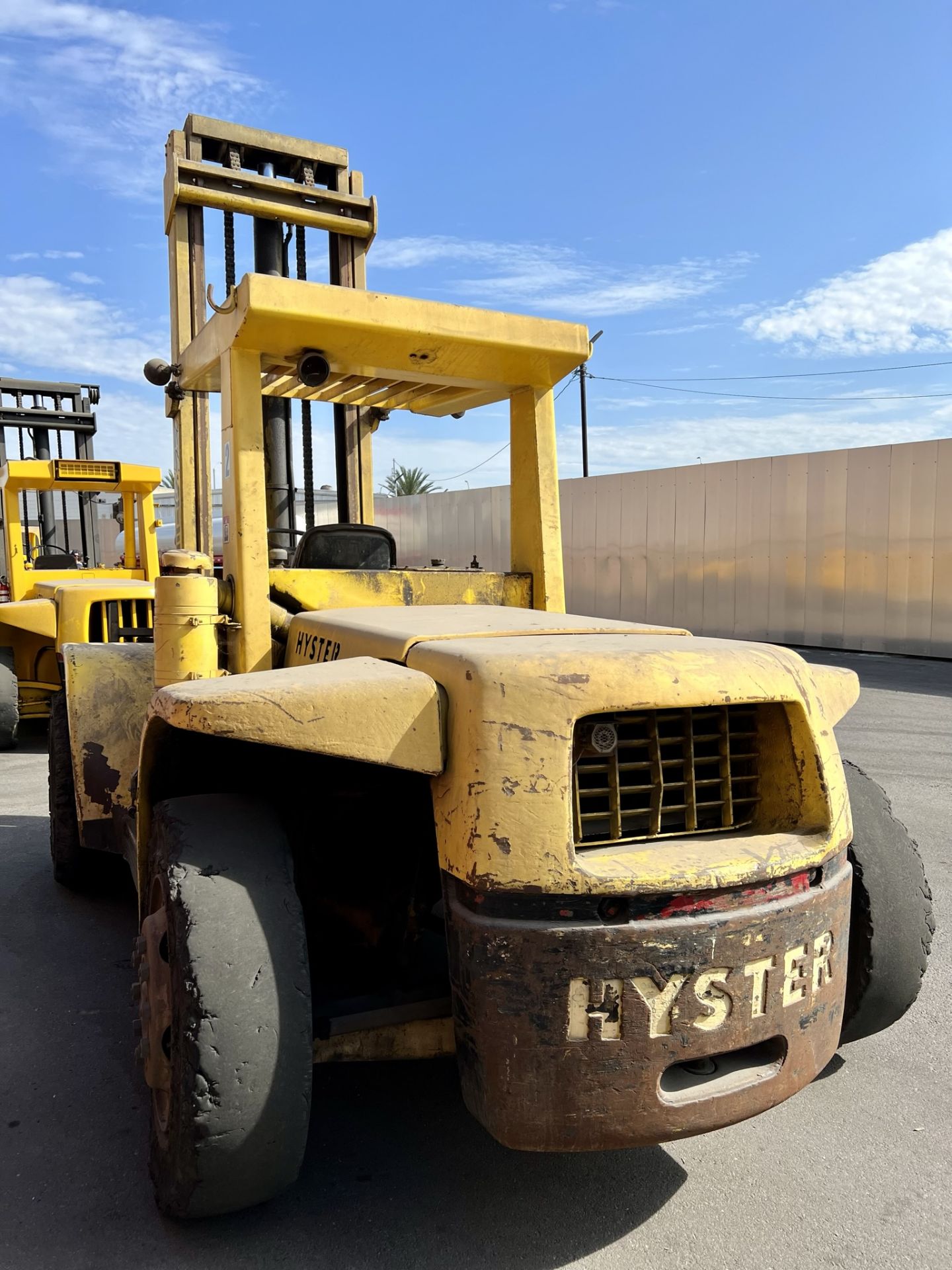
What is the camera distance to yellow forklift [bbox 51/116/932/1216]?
1953 mm

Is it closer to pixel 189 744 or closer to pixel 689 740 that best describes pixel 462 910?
pixel 689 740

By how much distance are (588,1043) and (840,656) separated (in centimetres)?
1322

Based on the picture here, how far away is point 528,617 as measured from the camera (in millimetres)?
3039

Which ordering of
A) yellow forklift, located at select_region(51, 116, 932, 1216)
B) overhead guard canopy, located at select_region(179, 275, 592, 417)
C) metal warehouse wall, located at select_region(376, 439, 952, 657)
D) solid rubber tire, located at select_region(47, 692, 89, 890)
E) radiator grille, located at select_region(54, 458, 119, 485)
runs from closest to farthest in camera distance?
1. yellow forklift, located at select_region(51, 116, 932, 1216)
2. overhead guard canopy, located at select_region(179, 275, 592, 417)
3. solid rubber tire, located at select_region(47, 692, 89, 890)
4. radiator grille, located at select_region(54, 458, 119, 485)
5. metal warehouse wall, located at select_region(376, 439, 952, 657)

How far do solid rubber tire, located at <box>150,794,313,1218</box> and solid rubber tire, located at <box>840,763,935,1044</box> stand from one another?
1.52m

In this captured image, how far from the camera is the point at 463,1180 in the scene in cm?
248

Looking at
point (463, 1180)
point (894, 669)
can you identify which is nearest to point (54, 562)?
point (463, 1180)

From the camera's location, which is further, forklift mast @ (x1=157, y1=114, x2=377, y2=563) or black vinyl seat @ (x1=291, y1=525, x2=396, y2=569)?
forklift mast @ (x1=157, y1=114, x2=377, y2=563)

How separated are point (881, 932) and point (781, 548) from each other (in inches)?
524

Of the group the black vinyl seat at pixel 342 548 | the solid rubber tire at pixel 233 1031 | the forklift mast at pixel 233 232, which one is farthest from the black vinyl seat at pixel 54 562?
the solid rubber tire at pixel 233 1031

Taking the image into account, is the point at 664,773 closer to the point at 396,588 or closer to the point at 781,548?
the point at 396,588

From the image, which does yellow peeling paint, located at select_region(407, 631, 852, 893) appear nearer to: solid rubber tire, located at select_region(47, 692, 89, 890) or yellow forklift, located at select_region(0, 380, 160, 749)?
solid rubber tire, located at select_region(47, 692, 89, 890)

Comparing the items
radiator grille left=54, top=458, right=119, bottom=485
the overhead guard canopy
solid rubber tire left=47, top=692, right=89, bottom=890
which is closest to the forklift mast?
the overhead guard canopy

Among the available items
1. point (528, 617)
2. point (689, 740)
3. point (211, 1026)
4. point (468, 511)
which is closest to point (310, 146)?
point (528, 617)
